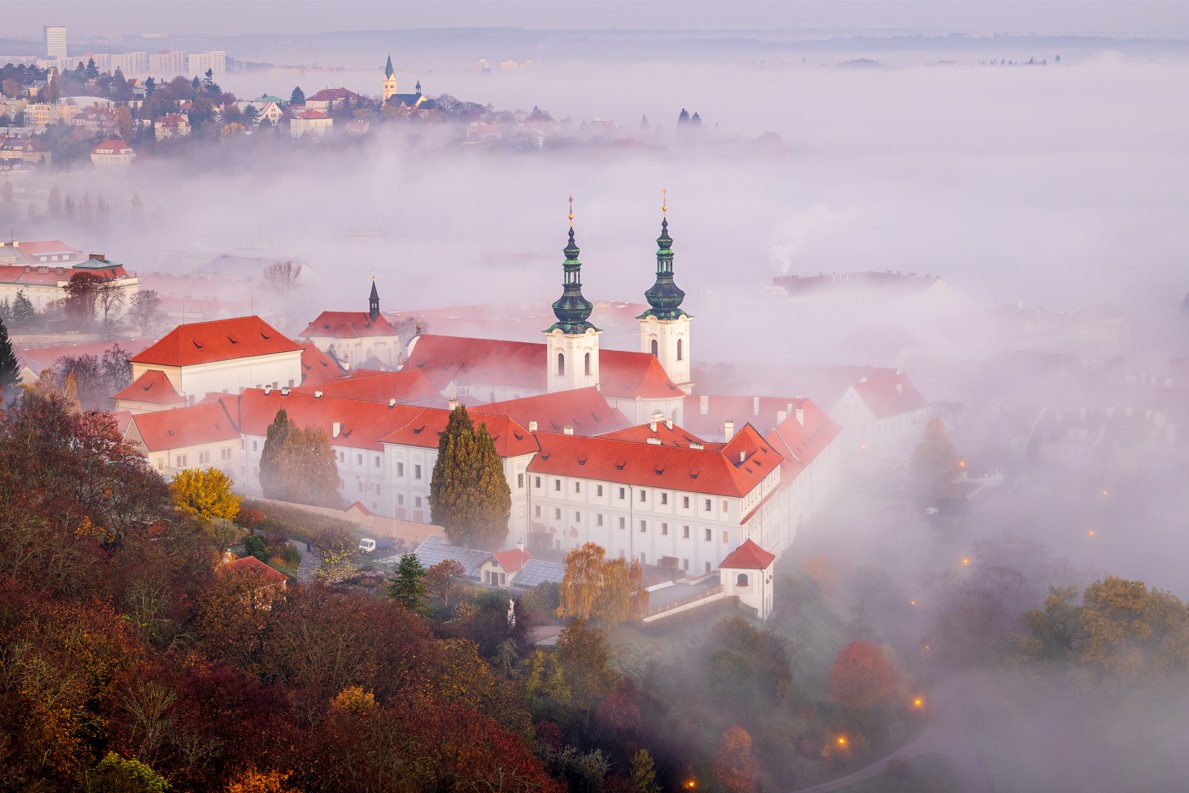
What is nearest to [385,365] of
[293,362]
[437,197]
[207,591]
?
[293,362]

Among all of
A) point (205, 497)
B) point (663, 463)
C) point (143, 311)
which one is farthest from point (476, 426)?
point (143, 311)

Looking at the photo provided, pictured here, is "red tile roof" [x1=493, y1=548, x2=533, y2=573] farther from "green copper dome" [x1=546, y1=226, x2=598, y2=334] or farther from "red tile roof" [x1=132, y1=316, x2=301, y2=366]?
"red tile roof" [x1=132, y1=316, x2=301, y2=366]

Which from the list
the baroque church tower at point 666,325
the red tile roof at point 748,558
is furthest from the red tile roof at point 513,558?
the baroque church tower at point 666,325

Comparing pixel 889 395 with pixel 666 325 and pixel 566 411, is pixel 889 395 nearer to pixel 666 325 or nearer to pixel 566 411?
pixel 666 325

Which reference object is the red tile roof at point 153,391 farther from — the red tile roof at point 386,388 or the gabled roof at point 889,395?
the gabled roof at point 889,395

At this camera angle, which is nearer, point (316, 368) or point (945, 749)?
point (945, 749)

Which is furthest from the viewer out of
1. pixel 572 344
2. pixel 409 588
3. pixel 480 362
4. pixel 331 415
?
pixel 480 362
